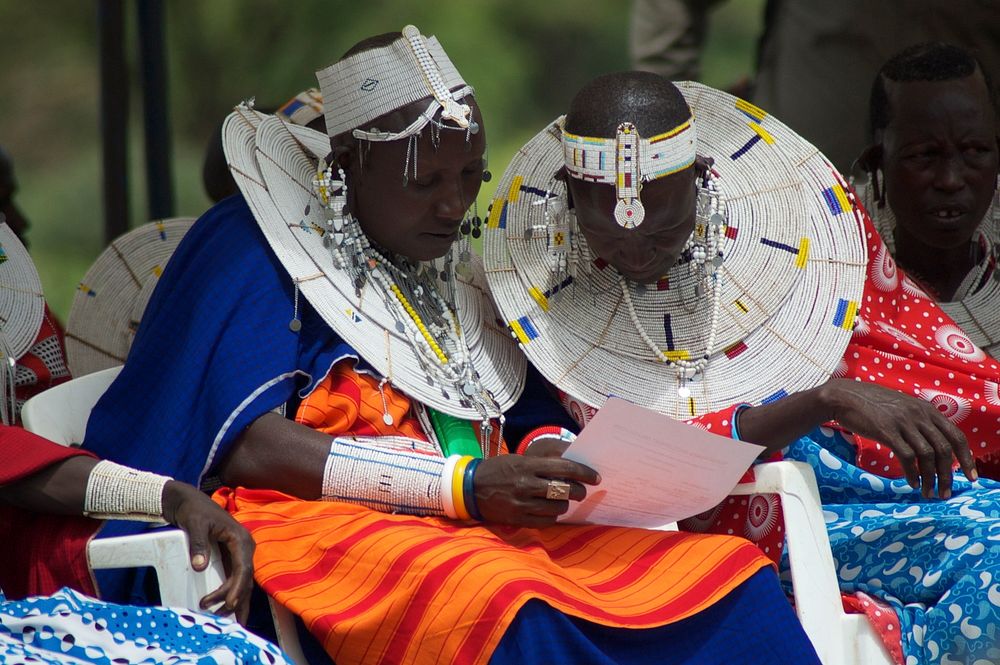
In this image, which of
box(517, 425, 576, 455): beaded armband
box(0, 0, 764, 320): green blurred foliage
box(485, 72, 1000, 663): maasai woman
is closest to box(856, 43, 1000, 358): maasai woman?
box(485, 72, 1000, 663): maasai woman

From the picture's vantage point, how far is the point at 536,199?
336 centimetres

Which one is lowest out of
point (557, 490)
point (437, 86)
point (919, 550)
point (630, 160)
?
point (919, 550)

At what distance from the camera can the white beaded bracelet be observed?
260 cm

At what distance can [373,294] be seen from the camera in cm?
315

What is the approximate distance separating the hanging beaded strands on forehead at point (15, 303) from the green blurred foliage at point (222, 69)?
6153 mm

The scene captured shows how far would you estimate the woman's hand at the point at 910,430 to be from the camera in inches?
111

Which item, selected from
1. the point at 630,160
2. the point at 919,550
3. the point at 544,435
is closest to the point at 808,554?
the point at 919,550

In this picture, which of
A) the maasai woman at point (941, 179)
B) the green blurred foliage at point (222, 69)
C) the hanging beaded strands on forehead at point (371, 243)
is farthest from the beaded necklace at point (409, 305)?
the green blurred foliage at point (222, 69)

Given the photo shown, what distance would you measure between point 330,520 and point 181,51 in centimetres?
851

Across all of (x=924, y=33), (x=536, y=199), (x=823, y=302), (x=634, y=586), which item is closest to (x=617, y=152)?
(x=536, y=199)

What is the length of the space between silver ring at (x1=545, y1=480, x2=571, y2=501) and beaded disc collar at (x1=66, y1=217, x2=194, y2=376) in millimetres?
1759

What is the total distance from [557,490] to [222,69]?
850 cm

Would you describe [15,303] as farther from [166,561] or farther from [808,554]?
[808,554]

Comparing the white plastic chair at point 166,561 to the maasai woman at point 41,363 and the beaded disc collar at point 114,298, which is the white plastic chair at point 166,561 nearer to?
the maasai woman at point 41,363
